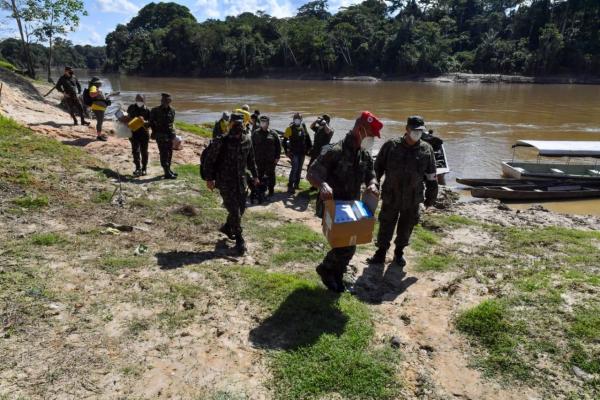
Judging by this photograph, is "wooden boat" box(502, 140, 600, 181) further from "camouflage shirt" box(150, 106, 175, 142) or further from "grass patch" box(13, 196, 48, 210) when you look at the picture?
"grass patch" box(13, 196, 48, 210)

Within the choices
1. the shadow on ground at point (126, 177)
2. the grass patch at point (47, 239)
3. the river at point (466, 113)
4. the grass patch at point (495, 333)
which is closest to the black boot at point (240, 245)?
the grass patch at point (47, 239)

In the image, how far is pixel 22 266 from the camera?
5.06 metres

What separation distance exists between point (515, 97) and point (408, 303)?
164 feet

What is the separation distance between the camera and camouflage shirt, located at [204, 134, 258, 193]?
607 cm

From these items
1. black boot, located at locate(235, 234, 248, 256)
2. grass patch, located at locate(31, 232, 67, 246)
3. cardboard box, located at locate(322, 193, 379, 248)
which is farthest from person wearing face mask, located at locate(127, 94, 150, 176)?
cardboard box, located at locate(322, 193, 379, 248)

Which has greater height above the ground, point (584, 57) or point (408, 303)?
point (584, 57)

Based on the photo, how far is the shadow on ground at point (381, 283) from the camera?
5623 millimetres

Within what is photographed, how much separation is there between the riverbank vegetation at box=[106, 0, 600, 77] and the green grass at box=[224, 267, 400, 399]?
7461 cm

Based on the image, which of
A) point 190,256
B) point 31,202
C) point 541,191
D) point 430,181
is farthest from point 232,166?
point 541,191

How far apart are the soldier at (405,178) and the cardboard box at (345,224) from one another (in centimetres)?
142

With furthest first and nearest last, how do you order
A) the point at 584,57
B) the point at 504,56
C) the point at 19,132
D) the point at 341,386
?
the point at 504,56
the point at 584,57
the point at 19,132
the point at 341,386

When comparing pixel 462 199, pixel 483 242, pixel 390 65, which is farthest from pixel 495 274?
pixel 390 65

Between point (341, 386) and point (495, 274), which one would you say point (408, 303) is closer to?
point (495, 274)

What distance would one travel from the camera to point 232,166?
6.15m
